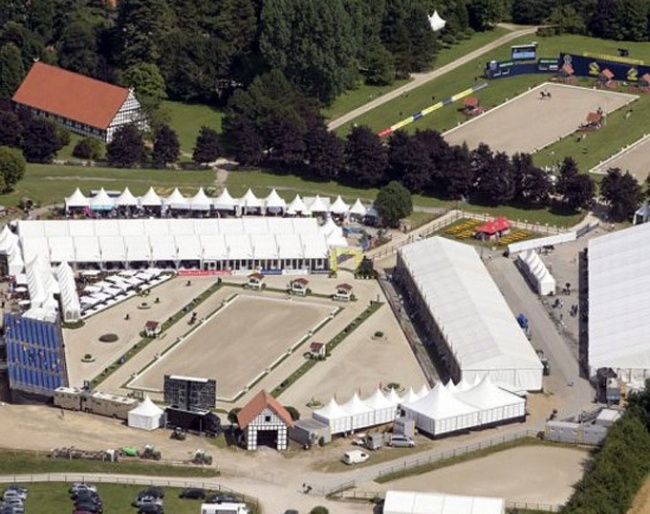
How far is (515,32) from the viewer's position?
17625cm

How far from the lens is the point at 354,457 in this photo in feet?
305

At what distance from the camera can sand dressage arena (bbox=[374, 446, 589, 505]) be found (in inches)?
3524

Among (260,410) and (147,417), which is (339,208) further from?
(260,410)

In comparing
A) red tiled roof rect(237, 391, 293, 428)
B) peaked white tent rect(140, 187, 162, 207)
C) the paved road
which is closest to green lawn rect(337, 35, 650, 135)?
the paved road

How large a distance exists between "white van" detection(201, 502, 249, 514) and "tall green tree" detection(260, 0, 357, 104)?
230 feet

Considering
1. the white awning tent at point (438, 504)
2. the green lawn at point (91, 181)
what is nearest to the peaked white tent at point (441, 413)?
the white awning tent at point (438, 504)

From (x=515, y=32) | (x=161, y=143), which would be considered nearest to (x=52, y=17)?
(x=161, y=143)

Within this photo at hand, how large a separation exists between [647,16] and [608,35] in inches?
153

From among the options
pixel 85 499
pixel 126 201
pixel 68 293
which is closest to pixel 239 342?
pixel 68 293

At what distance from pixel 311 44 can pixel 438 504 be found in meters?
72.5

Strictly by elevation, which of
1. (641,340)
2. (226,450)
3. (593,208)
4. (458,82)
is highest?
(458,82)

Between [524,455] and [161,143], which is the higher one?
[161,143]

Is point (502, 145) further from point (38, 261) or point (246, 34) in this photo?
point (38, 261)

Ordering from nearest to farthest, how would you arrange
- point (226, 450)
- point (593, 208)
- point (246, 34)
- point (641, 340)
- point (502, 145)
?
point (226, 450) < point (641, 340) < point (593, 208) < point (502, 145) < point (246, 34)
